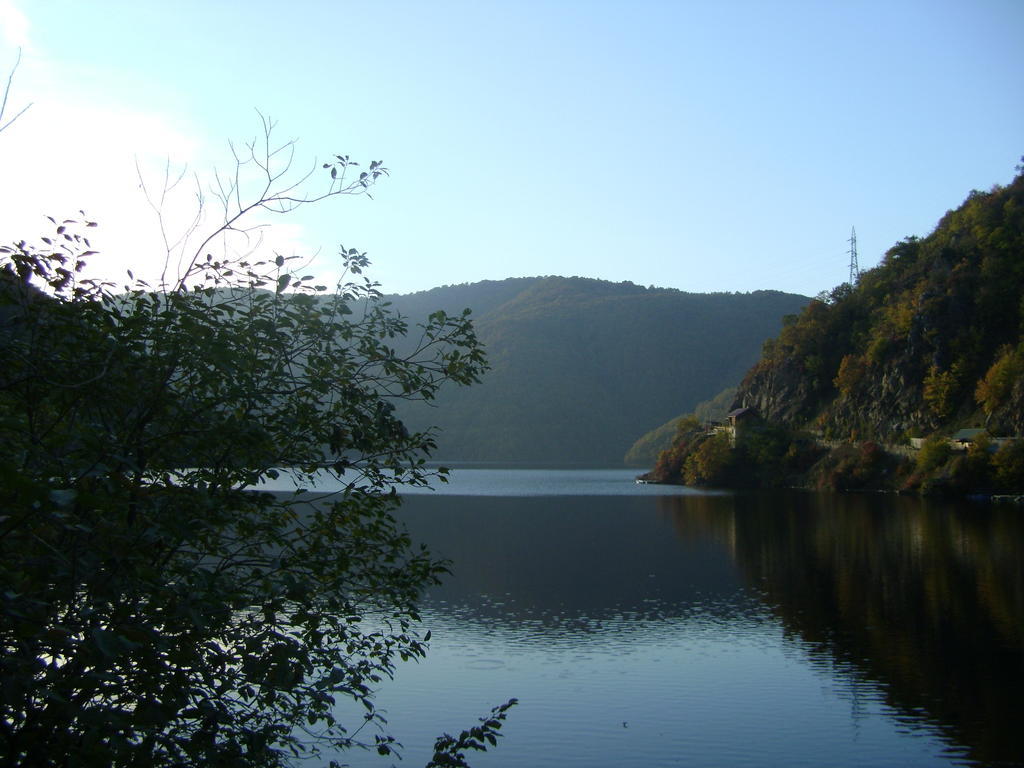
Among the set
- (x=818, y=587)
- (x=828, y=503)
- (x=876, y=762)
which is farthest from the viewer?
(x=828, y=503)

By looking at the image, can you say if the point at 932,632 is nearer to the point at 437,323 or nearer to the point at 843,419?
the point at 437,323

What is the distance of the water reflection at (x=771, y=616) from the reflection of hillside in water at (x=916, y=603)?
59 mm

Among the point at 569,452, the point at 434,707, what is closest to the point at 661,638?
the point at 434,707

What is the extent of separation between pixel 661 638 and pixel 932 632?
626 cm

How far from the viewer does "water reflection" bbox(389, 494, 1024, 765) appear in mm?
15453

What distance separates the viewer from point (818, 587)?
2812 cm

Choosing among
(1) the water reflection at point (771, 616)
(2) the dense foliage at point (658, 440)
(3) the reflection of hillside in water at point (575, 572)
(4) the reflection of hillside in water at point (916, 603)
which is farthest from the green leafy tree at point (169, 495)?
(2) the dense foliage at point (658, 440)

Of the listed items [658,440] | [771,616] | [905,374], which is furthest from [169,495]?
[658,440]

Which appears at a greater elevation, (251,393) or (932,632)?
(251,393)

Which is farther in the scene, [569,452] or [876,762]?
[569,452]

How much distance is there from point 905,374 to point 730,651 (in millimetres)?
73813

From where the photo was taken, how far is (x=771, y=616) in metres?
24.2

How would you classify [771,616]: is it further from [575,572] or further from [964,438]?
[964,438]

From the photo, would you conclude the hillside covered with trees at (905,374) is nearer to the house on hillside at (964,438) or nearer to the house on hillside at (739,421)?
the house on hillside at (964,438)
